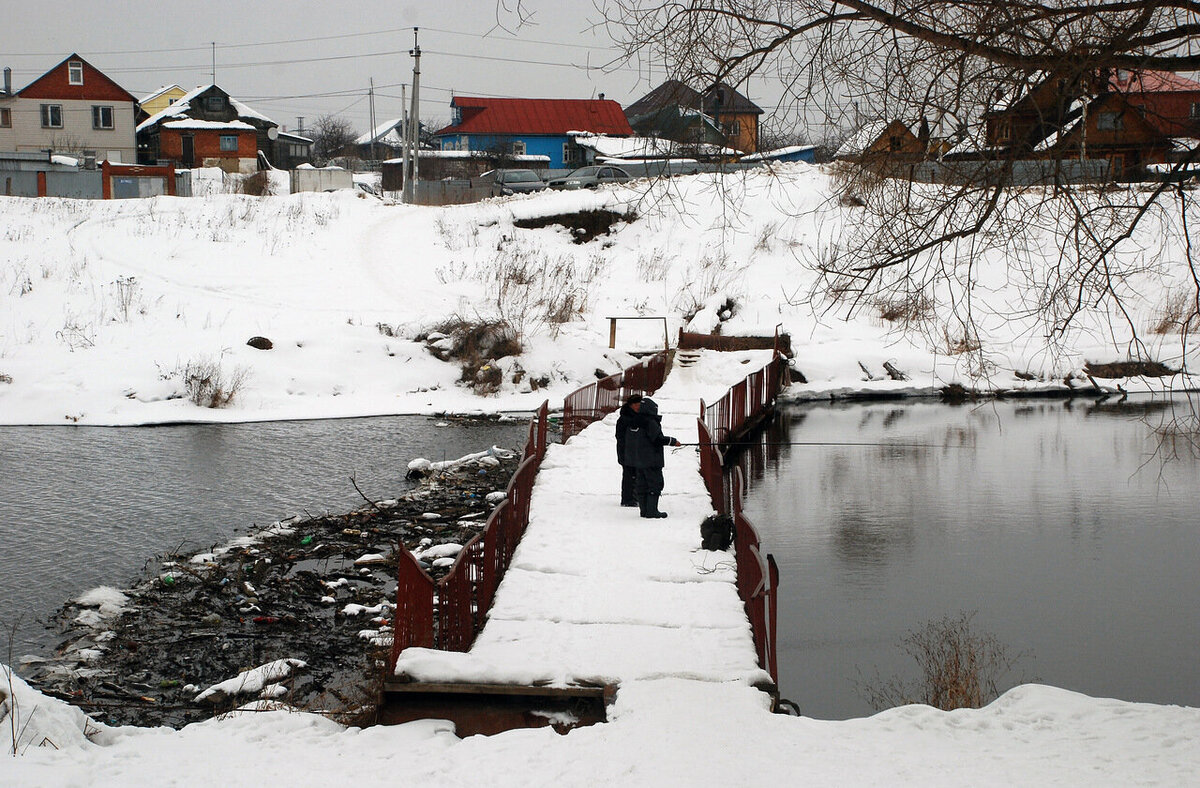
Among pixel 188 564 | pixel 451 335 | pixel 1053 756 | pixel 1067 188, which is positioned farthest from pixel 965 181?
pixel 451 335

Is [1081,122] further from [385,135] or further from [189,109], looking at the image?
[385,135]

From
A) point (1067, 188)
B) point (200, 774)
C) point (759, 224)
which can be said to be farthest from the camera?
point (759, 224)

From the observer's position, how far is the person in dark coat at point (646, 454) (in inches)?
522

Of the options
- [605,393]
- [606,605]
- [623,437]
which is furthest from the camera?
[605,393]

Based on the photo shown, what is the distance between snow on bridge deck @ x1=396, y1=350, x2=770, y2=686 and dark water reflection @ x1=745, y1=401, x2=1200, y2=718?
5.31 feet

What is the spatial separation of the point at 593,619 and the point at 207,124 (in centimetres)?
6973

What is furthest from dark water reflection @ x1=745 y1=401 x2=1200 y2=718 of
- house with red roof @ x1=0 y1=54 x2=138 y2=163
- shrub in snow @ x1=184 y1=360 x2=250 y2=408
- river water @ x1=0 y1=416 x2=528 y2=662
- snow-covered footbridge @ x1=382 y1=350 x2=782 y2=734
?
house with red roof @ x1=0 y1=54 x2=138 y2=163

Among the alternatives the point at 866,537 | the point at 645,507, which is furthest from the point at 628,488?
the point at 866,537

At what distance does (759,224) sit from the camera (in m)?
46.8

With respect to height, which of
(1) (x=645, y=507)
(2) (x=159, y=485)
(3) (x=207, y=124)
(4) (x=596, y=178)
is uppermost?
(3) (x=207, y=124)

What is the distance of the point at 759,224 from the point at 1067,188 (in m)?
39.4

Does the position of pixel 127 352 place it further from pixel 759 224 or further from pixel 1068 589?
pixel 759 224

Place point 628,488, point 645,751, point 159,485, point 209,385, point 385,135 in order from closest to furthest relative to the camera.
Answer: point 645,751
point 628,488
point 159,485
point 209,385
point 385,135

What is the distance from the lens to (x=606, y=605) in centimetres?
1008
